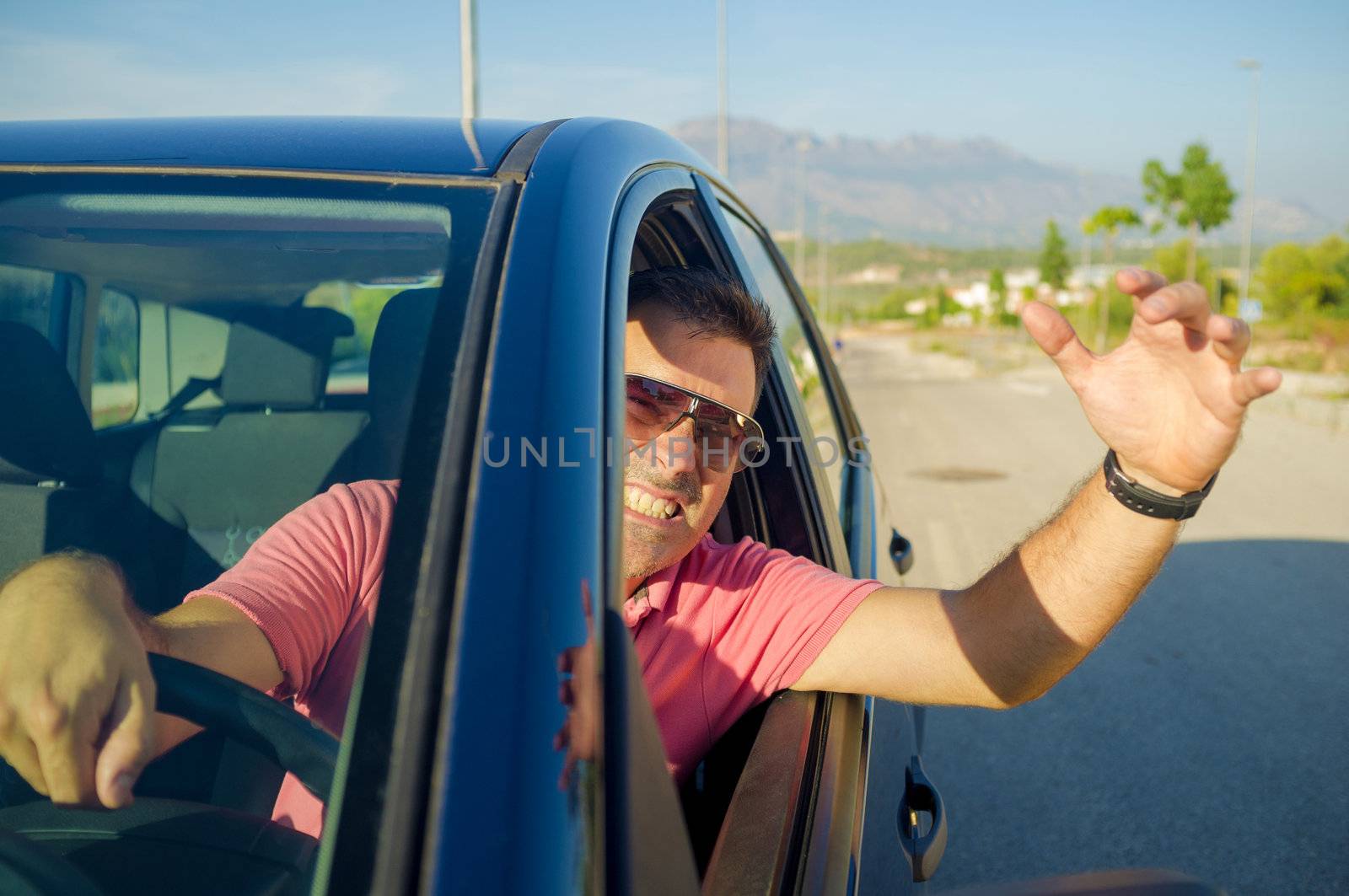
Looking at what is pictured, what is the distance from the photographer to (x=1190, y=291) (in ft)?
4.33

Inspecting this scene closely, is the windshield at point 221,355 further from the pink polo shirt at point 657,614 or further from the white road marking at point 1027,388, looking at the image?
the white road marking at point 1027,388

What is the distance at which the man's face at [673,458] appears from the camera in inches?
70.5

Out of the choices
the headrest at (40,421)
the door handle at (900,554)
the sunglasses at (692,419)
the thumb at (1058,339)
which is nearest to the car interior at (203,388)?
the headrest at (40,421)

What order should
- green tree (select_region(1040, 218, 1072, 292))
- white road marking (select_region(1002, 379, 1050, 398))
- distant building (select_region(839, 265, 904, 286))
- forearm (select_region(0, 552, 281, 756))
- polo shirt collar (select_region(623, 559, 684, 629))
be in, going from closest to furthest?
forearm (select_region(0, 552, 281, 756)), polo shirt collar (select_region(623, 559, 684, 629)), white road marking (select_region(1002, 379, 1050, 398)), green tree (select_region(1040, 218, 1072, 292)), distant building (select_region(839, 265, 904, 286))

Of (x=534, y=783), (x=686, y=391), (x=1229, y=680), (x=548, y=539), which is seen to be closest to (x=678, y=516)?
(x=686, y=391)

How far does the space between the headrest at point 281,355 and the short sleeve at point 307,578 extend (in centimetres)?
30

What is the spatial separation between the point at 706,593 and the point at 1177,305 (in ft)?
2.97

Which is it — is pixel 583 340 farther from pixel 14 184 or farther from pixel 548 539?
pixel 14 184

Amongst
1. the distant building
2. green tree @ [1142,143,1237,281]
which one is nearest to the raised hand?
green tree @ [1142,143,1237,281]

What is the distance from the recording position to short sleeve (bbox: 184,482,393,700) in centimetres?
103

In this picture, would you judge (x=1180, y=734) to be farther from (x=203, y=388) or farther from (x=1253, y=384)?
(x=203, y=388)

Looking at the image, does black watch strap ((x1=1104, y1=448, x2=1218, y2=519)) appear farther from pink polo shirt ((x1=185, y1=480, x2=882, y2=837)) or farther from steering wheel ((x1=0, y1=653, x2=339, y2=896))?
steering wheel ((x1=0, y1=653, x2=339, y2=896))

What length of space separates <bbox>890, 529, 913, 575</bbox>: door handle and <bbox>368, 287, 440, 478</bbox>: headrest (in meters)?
2.10

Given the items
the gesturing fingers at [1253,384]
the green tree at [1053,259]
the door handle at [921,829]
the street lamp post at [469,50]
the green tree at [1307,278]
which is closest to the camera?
the gesturing fingers at [1253,384]
